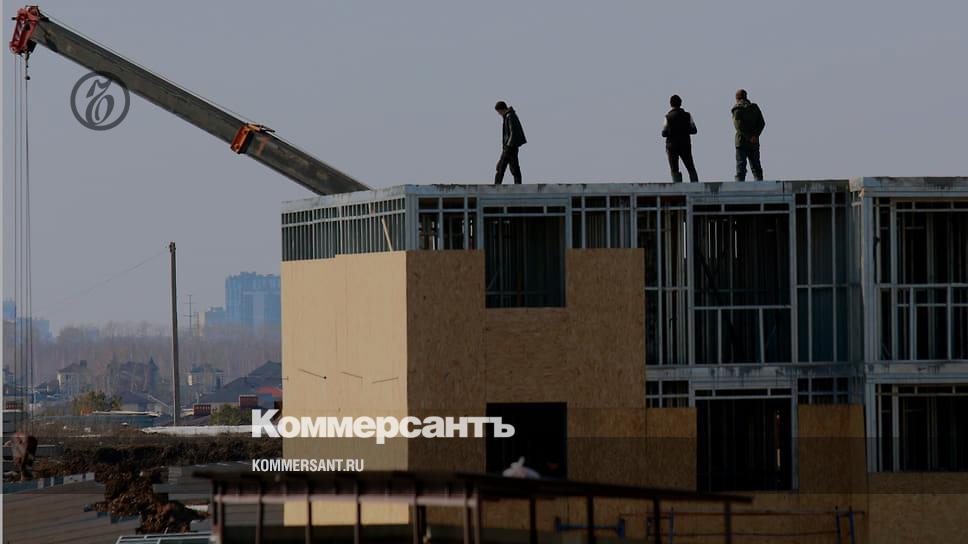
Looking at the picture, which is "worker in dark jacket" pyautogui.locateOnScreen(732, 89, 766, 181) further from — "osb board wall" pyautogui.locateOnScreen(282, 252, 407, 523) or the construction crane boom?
A: the construction crane boom

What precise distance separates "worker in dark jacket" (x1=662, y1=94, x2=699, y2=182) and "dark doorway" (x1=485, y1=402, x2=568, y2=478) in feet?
16.1

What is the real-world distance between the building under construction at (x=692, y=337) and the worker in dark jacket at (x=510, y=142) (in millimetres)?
998

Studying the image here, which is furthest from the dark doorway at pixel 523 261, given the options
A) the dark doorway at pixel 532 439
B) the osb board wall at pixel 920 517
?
the osb board wall at pixel 920 517

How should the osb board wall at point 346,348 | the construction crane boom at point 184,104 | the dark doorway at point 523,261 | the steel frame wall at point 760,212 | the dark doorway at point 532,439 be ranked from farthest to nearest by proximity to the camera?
the construction crane boom at point 184,104
the dark doorway at point 523,261
the dark doorway at point 532,439
the osb board wall at point 346,348
the steel frame wall at point 760,212

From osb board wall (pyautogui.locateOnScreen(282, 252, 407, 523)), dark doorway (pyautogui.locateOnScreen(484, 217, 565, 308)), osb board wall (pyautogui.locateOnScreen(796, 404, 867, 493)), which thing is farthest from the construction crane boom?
osb board wall (pyautogui.locateOnScreen(796, 404, 867, 493))

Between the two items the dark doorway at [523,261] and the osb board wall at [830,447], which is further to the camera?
the dark doorway at [523,261]

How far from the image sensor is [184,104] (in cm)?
4906

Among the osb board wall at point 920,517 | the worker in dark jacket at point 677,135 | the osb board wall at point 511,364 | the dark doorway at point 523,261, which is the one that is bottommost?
the osb board wall at point 920,517

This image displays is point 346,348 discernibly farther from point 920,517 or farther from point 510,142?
point 920,517

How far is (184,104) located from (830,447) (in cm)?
1910

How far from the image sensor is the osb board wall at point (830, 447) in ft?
121

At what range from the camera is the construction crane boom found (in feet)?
155

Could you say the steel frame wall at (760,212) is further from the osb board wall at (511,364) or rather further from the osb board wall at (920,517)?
the osb board wall at (920,517)

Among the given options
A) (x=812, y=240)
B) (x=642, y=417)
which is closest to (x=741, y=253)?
(x=812, y=240)
